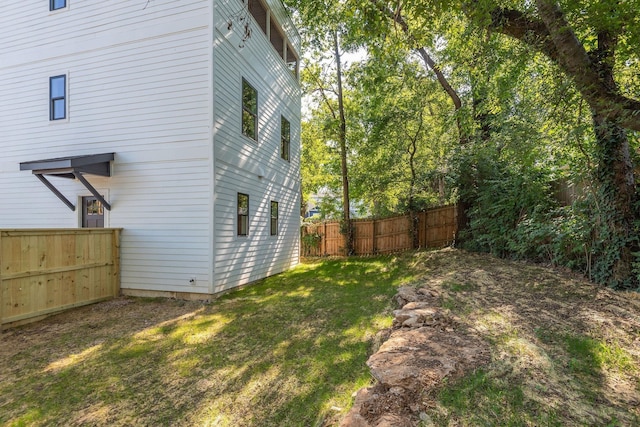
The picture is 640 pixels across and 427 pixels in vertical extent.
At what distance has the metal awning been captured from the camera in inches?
240

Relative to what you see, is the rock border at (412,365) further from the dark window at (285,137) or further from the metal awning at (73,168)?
the dark window at (285,137)

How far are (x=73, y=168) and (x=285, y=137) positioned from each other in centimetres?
602

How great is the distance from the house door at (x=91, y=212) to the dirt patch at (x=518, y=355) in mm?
6694

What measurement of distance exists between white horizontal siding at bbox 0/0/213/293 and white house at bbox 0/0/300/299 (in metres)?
0.02

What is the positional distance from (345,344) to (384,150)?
10.6 m

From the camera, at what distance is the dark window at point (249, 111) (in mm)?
7777

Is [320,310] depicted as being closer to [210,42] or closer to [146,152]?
[146,152]

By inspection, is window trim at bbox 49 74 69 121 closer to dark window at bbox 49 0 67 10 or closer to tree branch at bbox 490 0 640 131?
Answer: dark window at bbox 49 0 67 10

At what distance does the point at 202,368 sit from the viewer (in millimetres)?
3561

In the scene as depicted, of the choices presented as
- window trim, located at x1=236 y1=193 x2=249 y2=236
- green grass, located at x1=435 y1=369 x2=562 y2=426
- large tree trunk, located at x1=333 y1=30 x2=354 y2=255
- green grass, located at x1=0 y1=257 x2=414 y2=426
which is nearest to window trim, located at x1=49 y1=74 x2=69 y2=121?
window trim, located at x1=236 y1=193 x2=249 y2=236

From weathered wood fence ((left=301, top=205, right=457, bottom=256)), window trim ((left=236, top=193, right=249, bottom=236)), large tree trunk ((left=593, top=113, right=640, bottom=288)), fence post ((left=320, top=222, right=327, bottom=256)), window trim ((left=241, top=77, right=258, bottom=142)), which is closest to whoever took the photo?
large tree trunk ((left=593, top=113, right=640, bottom=288))

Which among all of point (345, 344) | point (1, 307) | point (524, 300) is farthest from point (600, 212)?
point (1, 307)

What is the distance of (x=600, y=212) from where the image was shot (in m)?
5.55

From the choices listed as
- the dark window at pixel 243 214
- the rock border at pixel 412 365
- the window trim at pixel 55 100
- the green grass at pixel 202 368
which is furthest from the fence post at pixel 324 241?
the rock border at pixel 412 365
